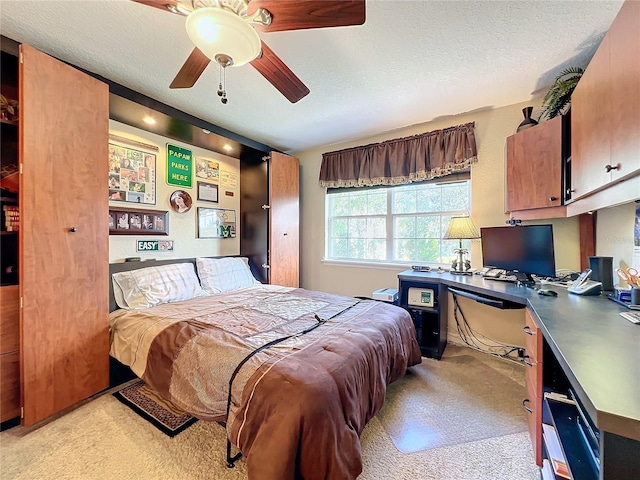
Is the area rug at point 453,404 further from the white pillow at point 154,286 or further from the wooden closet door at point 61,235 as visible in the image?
the wooden closet door at point 61,235

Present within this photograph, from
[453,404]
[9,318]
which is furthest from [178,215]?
[453,404]

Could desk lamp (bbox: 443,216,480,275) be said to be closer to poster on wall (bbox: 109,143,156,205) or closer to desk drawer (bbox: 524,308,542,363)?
desk drawer (bbox: 524,308,542,363)

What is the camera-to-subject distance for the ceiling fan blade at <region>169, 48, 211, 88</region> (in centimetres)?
152

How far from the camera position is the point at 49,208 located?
1.74m

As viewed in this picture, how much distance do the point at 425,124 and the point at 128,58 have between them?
2.97 m

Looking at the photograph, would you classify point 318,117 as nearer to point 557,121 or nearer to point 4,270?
point 557,121

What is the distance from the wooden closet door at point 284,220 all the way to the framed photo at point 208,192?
2.37ft

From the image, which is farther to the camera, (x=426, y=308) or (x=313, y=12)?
(x=426, y=308)

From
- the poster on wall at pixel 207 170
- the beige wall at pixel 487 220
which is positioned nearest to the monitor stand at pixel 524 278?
the beige wall at pixel 487 220

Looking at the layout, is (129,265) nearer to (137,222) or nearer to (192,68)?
(137,222)

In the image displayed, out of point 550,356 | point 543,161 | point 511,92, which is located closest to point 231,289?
point 550,356

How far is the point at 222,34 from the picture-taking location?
4.06ft

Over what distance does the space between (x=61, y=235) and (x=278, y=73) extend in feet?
6.00

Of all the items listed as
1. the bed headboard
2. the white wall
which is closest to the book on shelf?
the bed headboard
